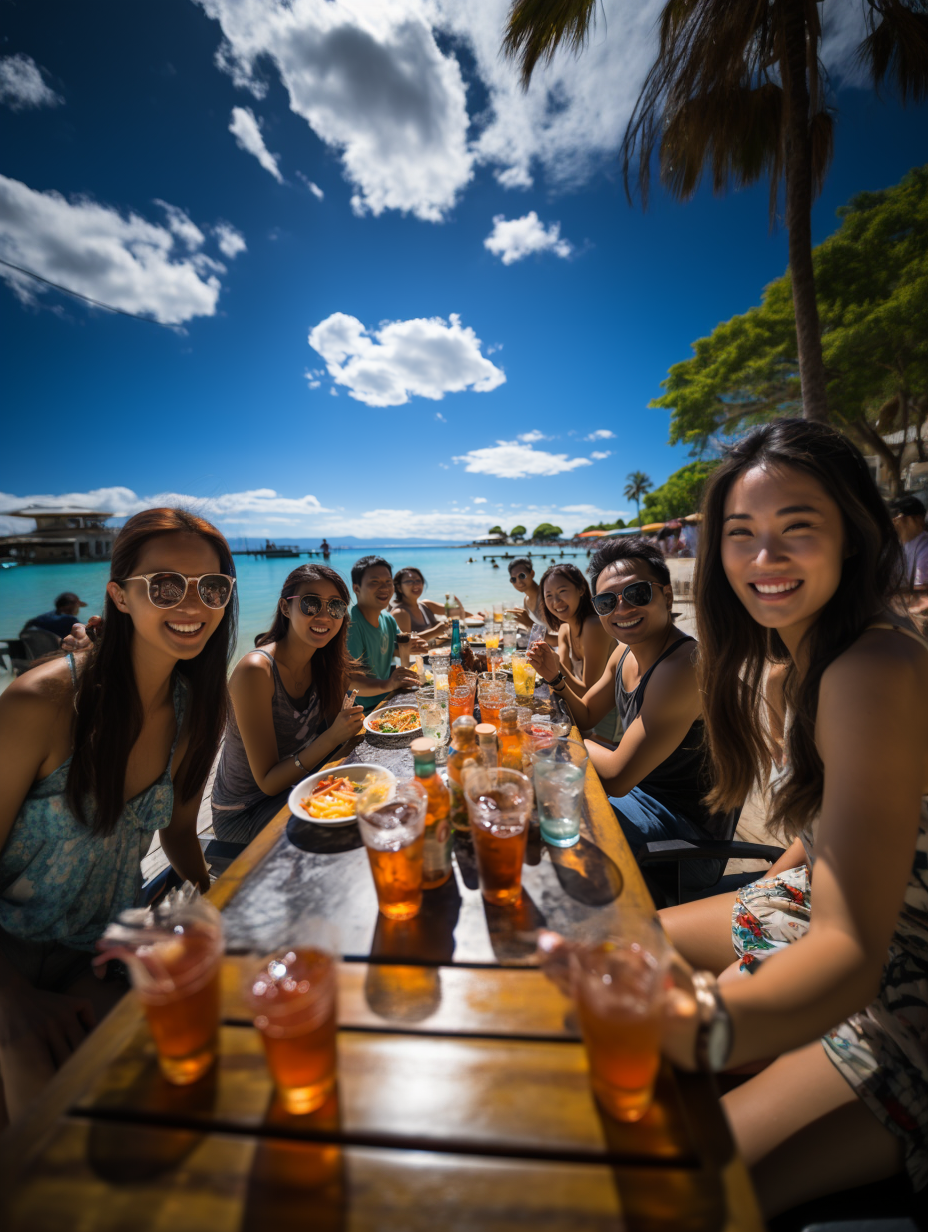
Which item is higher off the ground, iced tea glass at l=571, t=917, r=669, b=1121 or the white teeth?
the white teeth

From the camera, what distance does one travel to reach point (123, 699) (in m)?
2.08

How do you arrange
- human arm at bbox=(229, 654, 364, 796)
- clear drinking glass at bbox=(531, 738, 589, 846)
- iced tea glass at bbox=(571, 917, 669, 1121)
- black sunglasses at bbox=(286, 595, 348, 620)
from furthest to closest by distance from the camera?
1. black sunglasses at bbox=(286, 595, 348, 620)
2. human arm at bbox=(229, 654, 364, 796)
3. clear drinking glass at bbox=(531, 738, 589, 846)
4. iced tea glass at bbox=(571, 917, 669, 1121)

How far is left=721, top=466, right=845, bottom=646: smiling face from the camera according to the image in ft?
5.63

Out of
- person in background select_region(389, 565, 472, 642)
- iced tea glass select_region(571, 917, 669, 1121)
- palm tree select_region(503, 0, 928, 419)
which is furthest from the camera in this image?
person in background select_region(389, 565, 472, 642)

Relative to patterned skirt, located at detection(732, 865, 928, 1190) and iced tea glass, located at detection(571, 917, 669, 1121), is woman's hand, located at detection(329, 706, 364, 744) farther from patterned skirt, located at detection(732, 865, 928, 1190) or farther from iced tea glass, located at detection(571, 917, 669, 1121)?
patterned skirt, located at detection(732, 865, 928, 1190)

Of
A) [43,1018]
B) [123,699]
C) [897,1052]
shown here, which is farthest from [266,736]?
[897,1052]

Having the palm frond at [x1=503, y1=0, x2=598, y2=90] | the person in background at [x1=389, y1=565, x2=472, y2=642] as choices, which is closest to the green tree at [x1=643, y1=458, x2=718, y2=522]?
the palm frond at [x1=503, y1=0, x2=598, y2=90]

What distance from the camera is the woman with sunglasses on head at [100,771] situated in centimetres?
179

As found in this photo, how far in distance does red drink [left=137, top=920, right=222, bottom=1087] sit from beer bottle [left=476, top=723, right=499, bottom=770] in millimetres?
1036

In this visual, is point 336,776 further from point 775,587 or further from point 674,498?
point 674,498

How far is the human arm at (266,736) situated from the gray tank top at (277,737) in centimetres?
11

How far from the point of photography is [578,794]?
1.72 m

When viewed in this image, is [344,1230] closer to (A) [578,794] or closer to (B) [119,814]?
(A) [578,794]

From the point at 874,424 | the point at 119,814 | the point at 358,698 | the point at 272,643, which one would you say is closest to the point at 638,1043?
the point at 119,814
